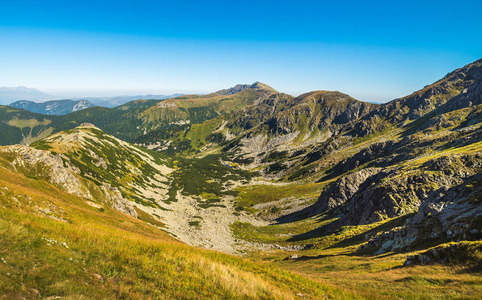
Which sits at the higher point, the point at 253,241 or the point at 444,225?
the point at 444,225

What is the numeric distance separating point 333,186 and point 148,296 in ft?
364

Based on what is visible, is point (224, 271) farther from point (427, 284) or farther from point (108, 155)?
point (108, 155)

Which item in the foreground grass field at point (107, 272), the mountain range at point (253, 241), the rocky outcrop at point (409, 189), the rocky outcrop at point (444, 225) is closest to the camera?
the foreground grass field at point (107, 272)

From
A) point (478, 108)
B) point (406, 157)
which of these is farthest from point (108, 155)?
point (478, 108)

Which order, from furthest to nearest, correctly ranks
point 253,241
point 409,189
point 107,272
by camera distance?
point 253,241
point 409,189
point 107,272

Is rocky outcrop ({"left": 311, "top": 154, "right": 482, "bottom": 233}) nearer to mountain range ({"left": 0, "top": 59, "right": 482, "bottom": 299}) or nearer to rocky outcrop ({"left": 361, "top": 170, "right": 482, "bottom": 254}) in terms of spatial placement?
mountain range ({"left": 0, "top": 59, "right": 482, "bottom": 299})

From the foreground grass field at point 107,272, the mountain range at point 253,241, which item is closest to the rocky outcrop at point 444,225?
the mountain range at point 253,241

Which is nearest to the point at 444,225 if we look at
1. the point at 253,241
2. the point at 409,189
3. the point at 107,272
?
the point at 107,272

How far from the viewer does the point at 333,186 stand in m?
107

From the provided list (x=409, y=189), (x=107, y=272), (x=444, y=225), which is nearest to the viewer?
(x=107, y=272)

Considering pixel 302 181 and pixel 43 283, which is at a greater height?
pixel 43 283

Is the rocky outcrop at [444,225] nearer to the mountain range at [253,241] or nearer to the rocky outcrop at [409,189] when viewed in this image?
the mountain range at [253,241]

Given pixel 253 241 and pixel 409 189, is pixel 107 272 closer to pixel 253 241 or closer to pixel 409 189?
pixel 409 189

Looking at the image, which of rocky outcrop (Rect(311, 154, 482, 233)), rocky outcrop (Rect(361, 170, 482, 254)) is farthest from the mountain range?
rocky outcrop (Rect(311, 154, 482, 233))
